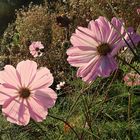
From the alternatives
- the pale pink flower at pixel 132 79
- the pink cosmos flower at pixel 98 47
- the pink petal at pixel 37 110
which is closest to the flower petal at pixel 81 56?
the pink cosmos flower at pixel 98 47

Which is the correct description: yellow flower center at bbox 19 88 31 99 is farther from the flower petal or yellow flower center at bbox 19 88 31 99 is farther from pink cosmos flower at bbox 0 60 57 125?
the flower petal

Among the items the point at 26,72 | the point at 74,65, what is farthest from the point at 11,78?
the point at 74,65

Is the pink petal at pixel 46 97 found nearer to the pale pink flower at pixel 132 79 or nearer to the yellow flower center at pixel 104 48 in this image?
the yellow flower center at pixel 104 48

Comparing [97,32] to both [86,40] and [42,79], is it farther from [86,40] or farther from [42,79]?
[42,79]

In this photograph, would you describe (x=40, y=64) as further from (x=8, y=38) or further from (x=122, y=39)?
(x=122, y=39)

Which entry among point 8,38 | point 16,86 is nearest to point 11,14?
point 8,38

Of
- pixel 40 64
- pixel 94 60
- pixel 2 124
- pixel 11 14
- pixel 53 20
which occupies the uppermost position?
pixel 11 14
